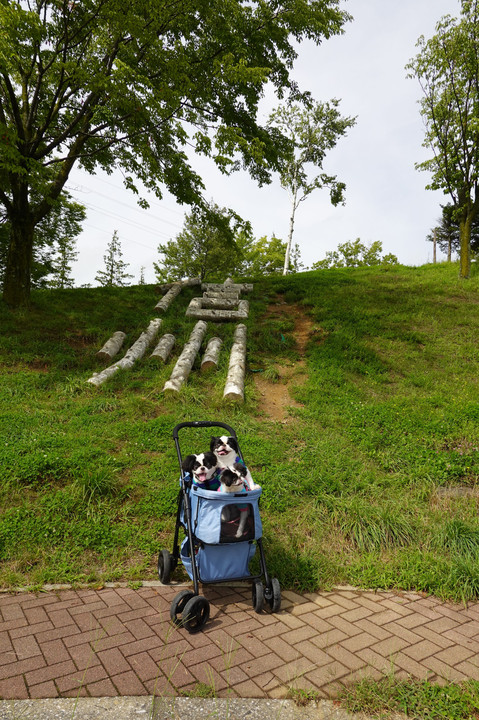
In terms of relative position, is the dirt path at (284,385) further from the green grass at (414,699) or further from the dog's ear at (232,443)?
the green grass at (414,699)

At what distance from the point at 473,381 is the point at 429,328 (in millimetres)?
3226

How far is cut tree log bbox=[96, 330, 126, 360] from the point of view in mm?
9695

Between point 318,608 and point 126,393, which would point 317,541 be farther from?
point 126,393

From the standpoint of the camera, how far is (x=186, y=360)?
9.06 m

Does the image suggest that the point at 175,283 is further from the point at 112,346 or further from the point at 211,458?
the point at 211,458

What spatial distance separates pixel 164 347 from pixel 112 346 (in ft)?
4.07

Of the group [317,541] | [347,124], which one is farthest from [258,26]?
[347,124]

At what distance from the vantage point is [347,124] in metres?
27.4

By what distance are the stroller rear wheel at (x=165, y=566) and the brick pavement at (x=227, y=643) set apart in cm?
10

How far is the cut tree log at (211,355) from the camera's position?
9141mm

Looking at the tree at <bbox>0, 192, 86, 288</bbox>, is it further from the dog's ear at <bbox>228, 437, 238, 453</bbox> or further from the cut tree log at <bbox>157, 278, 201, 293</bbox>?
the dog's ear at <bbox>228, 437, 238, 453</bbox>

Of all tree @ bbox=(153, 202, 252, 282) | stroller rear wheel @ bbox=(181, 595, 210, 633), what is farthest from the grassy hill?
tree @ bbox=(153, 202, 252, 282)

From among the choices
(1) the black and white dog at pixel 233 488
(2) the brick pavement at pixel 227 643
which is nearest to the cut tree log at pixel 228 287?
(1) the black and white dog at pixel 233 488

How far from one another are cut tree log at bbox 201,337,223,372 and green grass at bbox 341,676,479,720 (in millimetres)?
6800
